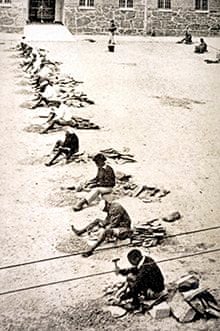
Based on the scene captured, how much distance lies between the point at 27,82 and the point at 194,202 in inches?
329

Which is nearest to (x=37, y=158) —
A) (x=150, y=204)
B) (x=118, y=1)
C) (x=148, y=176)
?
(x=148, y=176)

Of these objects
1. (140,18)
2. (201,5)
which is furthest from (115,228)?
(201,5)

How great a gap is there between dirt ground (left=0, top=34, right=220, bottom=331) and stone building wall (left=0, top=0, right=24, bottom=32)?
727cm

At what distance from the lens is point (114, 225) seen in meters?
7.00

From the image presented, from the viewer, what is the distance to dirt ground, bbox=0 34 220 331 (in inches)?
223

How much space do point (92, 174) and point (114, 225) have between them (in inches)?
87.8

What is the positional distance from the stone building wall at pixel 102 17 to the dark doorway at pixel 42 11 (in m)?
1.09

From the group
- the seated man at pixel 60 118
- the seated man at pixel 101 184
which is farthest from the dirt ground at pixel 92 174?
the seated man at pixel 60 118

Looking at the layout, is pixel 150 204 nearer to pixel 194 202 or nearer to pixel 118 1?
pixel 194 202

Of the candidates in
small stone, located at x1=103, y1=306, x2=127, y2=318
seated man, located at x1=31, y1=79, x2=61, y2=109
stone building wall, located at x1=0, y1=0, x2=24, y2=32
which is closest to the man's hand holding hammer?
small stone, located at x1=103, y1=306, x2=127, y2=318

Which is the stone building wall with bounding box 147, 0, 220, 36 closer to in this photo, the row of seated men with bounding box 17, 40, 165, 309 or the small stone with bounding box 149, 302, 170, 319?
the row of seated men with bounding box 17, 40, 165, 309

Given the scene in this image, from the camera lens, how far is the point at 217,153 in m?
10.4

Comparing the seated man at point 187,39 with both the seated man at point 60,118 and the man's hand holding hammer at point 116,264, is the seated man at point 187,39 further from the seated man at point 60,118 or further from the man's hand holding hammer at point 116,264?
the man's hand holding hammer at point 116,264

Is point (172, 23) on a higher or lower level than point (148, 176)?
higher
